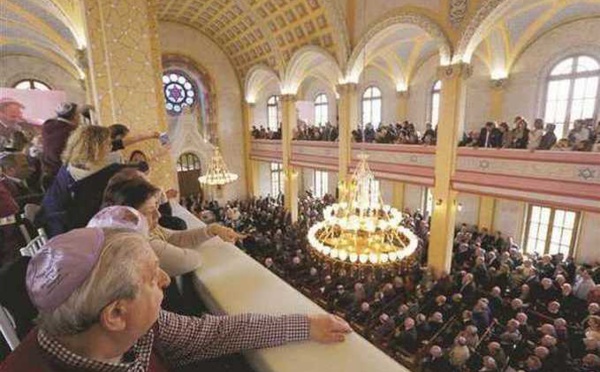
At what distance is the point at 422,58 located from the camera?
47.8ft

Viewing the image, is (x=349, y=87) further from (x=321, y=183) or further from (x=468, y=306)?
(x=321, y=183)

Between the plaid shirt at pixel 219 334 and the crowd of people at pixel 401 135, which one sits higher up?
the crowd of people at pixel 401 135

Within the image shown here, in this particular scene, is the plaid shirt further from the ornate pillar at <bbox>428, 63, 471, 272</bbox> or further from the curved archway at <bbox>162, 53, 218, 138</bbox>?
the curved archway at <bbox>162, 53, 218, 138</bbox>

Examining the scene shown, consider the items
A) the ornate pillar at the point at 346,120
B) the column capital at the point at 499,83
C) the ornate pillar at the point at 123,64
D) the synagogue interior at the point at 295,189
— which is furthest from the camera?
the column capital at the point at 499,83

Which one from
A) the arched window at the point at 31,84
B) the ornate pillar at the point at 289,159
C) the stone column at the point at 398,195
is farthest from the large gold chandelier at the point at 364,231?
the arched window at the point at 31,84

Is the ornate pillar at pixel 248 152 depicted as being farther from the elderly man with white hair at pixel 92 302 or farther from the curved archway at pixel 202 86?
the elderly man with white hair at pixel 92 302

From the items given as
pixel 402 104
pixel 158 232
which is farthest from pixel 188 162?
pixel 158 232

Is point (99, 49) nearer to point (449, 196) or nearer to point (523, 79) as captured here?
point (449, 196)

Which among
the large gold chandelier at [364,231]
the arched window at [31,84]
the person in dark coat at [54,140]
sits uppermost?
the arched window at [31,84]

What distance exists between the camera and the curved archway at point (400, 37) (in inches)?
342

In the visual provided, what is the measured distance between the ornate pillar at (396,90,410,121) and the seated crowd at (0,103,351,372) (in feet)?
50.4

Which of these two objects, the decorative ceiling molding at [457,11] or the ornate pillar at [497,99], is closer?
the decorative ceiling molding at [457,11]

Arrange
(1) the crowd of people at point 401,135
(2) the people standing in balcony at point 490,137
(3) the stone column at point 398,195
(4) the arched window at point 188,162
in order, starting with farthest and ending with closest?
(4) the arched window at point 188,162 → (3) the stone column at point 398,195 → (1) the crowd of people at point 401,135 → (2) the people standing in balcony at point 490,137

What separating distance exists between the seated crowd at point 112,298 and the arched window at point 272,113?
60.6 feet
